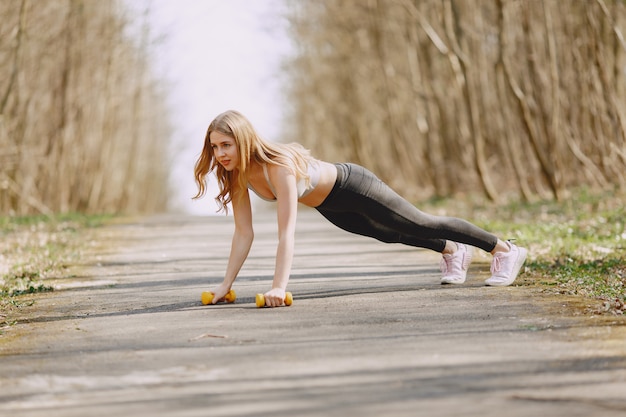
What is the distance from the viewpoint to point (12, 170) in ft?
81.4

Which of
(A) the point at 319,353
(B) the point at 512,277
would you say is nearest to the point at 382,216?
(B) the point at 512,277

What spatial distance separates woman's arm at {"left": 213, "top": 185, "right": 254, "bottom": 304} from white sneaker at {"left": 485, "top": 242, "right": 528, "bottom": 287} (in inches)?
74.9

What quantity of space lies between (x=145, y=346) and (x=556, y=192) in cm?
1494

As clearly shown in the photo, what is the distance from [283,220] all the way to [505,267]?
6.25 ft

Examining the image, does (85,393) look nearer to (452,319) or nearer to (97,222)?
(452,319)

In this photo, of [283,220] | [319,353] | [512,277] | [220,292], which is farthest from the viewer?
[512,277]

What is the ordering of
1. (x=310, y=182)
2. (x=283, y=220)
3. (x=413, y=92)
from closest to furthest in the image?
(x=283, y=220) → (x=310, y=182) → (x=413, y=92)

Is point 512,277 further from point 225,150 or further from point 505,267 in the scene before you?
point 225,150

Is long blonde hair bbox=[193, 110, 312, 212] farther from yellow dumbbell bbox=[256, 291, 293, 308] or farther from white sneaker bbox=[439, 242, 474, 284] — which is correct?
white sneaker bbox=[439, 242, 474, 284]

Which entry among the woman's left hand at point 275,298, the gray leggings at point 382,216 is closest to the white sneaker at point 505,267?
the gray leggings at point 382,216

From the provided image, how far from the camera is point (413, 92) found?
27828 millimetres

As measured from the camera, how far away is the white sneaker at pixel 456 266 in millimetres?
7977

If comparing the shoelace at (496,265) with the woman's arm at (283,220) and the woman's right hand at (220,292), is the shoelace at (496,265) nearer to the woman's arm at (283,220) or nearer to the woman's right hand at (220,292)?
the woman's arm at (283,220)

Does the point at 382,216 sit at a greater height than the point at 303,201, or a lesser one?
lesser
